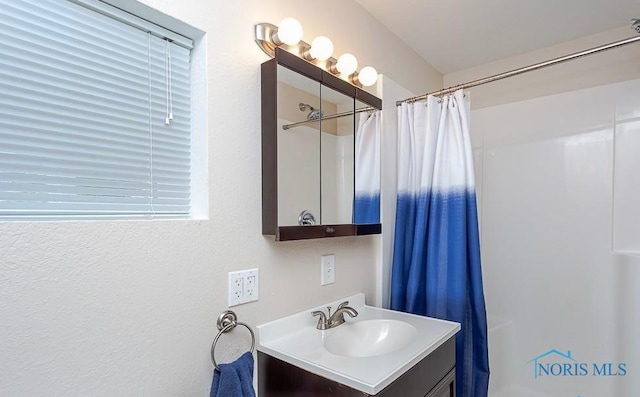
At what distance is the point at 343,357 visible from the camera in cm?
115

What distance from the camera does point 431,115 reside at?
1804mm

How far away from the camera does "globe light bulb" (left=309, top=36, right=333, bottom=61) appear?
4.65 feet

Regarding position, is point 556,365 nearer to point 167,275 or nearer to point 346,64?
point 346,64

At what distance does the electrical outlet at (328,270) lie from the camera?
1546 mm

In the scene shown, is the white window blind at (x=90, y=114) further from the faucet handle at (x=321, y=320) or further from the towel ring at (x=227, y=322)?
the faucet handle at (x=321, y=320)

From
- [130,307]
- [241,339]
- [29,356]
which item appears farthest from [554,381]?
[29,356]

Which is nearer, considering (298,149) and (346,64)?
(298,149)

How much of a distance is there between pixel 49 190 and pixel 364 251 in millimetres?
1349

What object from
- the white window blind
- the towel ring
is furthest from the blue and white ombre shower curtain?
the white window blind

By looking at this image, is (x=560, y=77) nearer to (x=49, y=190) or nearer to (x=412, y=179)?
(x=412, y=179)

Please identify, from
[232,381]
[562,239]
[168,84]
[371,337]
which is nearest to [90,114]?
[168,84]

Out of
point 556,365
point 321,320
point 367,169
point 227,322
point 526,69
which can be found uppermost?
point 526,69

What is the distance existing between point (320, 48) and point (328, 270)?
936mm

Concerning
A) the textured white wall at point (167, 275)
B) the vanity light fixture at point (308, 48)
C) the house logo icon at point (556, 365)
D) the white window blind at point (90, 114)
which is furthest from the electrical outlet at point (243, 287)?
the house logo icon at point (556, 365)
